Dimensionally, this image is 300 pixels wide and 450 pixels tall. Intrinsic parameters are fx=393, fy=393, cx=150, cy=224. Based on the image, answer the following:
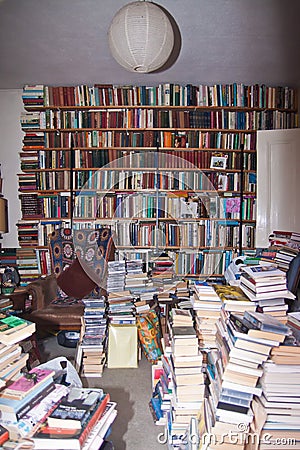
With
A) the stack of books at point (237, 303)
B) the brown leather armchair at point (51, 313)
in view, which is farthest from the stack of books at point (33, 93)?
the stack of books at point (237, 303)

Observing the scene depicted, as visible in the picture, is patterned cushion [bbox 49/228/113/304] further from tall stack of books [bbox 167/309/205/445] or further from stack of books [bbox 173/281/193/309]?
tall stack of books [bbox 167/309/205/445]

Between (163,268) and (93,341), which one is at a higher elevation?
(163,268)

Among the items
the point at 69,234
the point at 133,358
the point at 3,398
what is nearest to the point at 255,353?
the point at 3,398

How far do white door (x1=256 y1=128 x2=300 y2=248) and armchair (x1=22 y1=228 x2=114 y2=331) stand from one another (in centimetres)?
174

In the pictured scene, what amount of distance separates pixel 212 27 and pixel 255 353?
2.66 m

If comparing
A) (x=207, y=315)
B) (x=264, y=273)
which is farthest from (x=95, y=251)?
(x=264, y=273)

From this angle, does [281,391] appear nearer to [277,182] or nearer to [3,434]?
[3,434]

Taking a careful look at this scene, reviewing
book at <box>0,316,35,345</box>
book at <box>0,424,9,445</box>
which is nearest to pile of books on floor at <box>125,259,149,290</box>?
book at <box>0,316,35,345</box>

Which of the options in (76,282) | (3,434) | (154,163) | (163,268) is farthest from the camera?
(154,163)

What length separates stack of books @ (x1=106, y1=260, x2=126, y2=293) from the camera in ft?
11.0

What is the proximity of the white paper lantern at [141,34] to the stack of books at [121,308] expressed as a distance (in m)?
1.79

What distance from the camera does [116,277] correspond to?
338 cm

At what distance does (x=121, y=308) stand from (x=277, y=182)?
2276 mm

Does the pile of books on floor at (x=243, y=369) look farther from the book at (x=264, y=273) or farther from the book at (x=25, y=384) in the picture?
the book at (x=25, y=384)
